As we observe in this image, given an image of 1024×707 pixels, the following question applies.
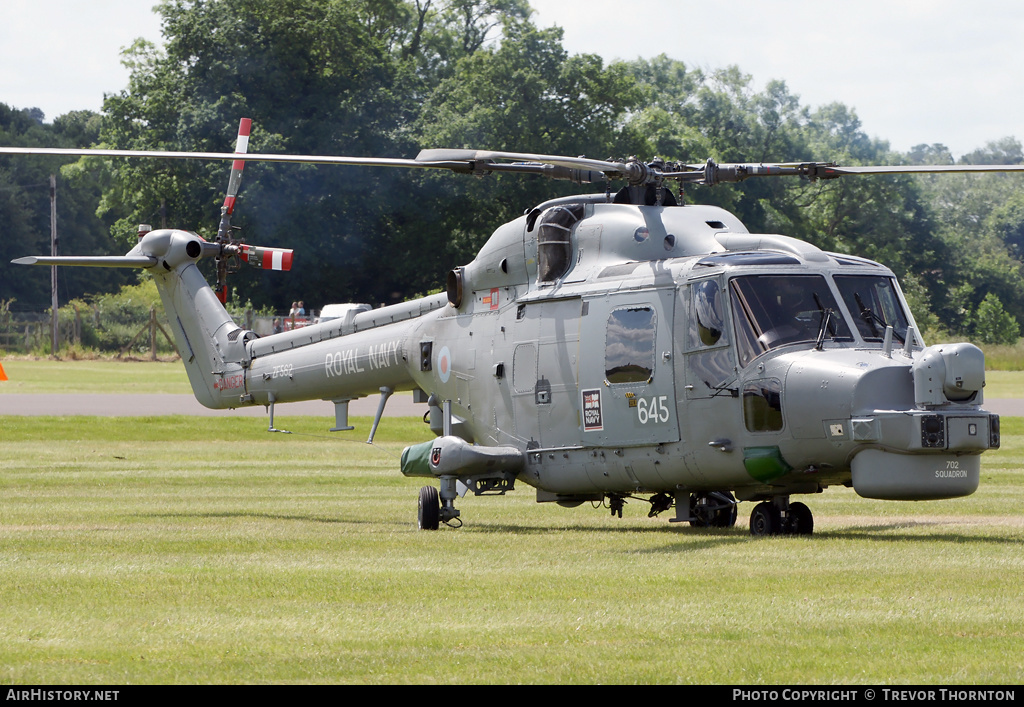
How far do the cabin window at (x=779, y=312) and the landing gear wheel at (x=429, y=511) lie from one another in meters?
4.27

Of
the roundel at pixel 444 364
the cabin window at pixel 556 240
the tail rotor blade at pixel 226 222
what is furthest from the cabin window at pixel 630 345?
A: the tail rotor blade at pixel 226 222

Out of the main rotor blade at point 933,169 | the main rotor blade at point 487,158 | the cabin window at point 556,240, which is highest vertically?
the main rotor blade at point 487,158

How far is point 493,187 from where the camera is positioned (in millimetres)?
72125

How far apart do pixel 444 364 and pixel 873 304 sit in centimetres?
559

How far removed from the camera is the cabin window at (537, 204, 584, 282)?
16391mm

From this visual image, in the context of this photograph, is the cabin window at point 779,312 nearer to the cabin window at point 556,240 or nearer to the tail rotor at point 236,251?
the cabin window at point 556,240

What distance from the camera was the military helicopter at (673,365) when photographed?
1338 centimetres

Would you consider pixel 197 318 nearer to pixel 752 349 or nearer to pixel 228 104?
pixel 752 349

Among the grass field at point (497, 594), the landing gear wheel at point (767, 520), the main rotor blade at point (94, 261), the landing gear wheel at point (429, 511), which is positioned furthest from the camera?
the main rotor blade at point (94, 261)

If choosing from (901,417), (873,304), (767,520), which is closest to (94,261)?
(767,520)

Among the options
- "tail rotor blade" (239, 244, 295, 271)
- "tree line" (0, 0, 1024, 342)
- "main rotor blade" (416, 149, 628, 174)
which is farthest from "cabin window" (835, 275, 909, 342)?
"tree line" (0, 0, 1024, 342)

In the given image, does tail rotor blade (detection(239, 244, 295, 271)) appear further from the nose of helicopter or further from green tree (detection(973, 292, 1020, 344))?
green tree (detection(973, 292, 1020, 344))

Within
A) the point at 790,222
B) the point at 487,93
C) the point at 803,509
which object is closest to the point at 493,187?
the point at 487,93

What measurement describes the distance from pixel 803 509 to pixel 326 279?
201 ft
